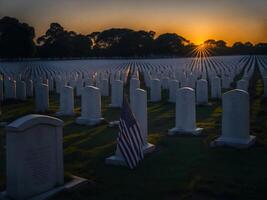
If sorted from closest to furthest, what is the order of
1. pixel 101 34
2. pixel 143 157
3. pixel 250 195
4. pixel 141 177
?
pixel 250 195 < pixel 141 177 < pixel 143 157 < pixel 101 34

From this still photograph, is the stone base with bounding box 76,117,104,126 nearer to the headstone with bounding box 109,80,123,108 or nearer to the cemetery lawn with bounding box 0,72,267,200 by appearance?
the cemetery lawn with bounding box 0,72,267,200

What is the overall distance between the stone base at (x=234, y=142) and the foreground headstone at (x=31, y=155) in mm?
3965

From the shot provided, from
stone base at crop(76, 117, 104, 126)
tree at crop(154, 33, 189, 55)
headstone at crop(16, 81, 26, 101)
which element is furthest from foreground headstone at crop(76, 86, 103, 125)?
tree at crop(154, 33, 189, 55)

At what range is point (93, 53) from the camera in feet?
286

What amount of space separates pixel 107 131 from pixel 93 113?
1.51m

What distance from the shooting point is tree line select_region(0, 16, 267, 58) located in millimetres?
60781

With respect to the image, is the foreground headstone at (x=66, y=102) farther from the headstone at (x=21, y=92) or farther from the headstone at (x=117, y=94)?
the headstone at (x=21, y=92)

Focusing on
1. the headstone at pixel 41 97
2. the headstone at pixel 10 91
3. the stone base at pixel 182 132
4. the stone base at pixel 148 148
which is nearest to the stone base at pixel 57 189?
the stone base at pixel 148 148

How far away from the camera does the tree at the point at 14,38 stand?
5994 cm

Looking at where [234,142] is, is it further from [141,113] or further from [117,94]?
[117,94]

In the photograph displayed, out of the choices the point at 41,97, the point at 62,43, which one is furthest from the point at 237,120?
the point at 62,43

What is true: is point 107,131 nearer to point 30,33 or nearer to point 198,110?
point 198,110

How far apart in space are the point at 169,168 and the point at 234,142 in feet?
6.76

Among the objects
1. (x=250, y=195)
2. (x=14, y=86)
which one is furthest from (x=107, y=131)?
(x=14, y=86)
